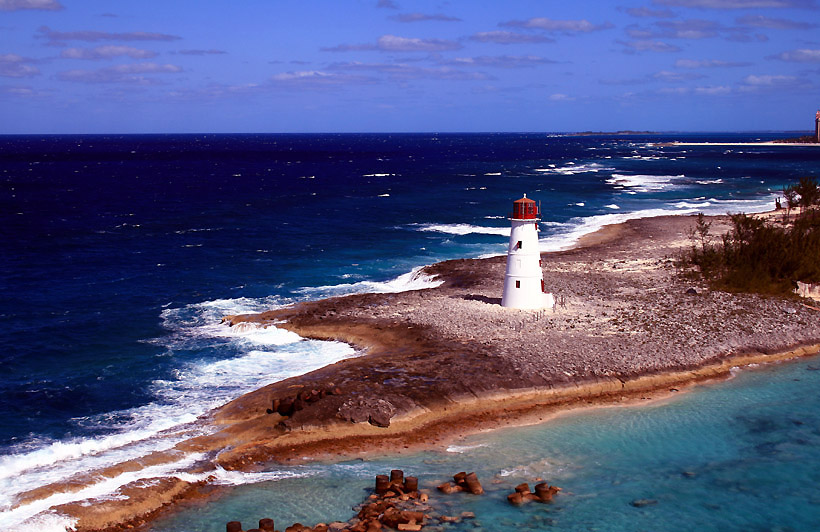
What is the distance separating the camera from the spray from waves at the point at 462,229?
6824 centimetres

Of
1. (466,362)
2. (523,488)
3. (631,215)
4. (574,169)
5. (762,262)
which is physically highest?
(574,169)

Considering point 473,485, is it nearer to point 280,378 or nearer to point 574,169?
point 280,378

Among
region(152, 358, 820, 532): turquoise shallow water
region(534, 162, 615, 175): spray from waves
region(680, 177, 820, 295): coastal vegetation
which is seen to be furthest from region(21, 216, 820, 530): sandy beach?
region(534, 162, 615, 175): spray from waves

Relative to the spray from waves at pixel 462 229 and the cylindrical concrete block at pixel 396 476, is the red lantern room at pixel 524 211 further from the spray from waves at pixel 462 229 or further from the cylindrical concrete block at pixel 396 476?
the spray from waves at pixel 462 229

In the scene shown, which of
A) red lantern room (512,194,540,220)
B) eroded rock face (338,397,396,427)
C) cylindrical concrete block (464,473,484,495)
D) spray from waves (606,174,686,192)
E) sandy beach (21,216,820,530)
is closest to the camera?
cylindrical concrete block (464,473,484,495)

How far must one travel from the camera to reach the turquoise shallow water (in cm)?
2014

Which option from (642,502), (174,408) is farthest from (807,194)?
(174,408)

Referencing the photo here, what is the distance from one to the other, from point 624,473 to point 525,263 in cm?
1484

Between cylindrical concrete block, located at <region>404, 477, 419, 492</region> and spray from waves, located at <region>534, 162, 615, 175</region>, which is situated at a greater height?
spray from waves, located at <region>534, 162, 615, 175</region>

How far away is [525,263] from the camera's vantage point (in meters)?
35.9

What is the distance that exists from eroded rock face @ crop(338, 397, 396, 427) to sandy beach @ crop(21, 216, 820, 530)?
4 centimetres

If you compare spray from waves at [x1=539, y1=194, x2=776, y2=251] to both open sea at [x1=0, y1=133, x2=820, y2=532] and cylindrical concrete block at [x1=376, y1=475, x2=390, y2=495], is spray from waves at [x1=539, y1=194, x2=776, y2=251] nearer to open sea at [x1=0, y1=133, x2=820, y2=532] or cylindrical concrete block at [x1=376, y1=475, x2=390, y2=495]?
open sea at [x1=0, y1=133, x2=820, y2=532]

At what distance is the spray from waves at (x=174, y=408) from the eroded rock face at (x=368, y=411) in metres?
4.64

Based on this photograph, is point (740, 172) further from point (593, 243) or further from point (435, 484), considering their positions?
point (435, 484)
